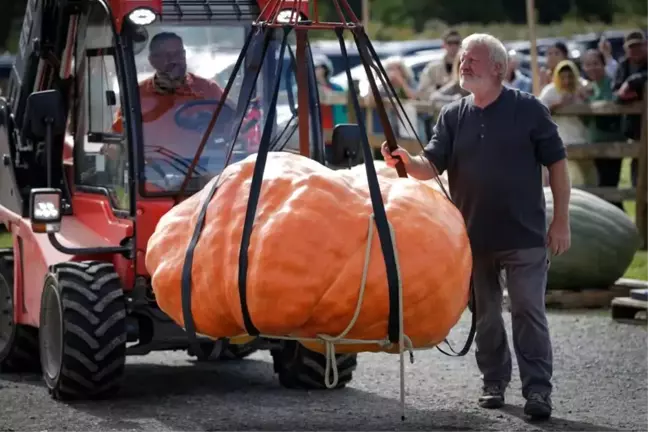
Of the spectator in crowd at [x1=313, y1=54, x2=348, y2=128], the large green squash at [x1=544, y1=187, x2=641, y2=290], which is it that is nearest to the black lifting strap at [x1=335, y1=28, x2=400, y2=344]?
the large green squash at [x1=544, y1=187, x2=641, y2=290]

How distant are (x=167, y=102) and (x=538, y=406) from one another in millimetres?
2611

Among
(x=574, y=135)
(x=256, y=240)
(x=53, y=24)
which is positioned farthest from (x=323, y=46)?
(x=256, y=240)

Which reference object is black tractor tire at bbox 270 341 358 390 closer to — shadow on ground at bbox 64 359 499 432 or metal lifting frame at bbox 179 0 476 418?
shadow on ground at bbox 64 359 499 432

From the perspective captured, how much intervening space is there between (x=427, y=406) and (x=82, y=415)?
71.3 inches

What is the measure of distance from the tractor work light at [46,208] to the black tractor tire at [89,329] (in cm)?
30

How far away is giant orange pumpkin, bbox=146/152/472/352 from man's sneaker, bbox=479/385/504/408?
1.85m

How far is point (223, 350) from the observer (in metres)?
9.41

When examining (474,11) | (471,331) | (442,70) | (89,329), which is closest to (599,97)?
(442,70)

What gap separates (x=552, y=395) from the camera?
9430 millimetres

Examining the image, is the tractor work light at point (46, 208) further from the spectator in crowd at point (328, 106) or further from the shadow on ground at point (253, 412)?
the spectator in crowd at point (328, 106)

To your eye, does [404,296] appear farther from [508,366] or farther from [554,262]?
[554,262]

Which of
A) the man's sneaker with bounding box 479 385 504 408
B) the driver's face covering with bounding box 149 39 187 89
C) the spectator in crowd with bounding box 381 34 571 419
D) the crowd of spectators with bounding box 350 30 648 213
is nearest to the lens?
the spectator in crowd with bounding box 381 34 571 419

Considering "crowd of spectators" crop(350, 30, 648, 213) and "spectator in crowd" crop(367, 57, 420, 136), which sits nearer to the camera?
"crowd of spectators" crop(350, 30, 648, 213)

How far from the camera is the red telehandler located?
29.5 ft
